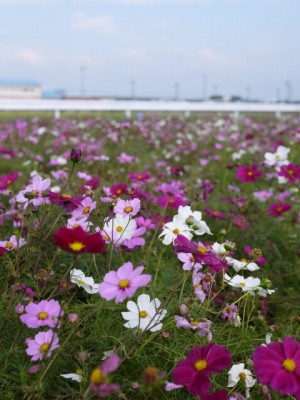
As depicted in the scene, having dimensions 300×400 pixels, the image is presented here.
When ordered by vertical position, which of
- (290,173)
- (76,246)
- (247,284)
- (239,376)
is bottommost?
(239,376)

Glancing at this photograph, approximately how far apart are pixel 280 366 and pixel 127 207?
0.65m

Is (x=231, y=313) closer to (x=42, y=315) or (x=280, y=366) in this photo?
(x=280, y=366)

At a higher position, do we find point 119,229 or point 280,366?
point 119,229

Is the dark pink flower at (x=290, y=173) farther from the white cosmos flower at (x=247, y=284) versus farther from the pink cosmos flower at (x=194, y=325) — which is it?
the pink cosmos flower at (x=194, y=325)

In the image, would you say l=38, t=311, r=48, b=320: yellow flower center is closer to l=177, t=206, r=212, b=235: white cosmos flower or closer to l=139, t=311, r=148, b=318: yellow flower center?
l=139, t=311, r=148, b=318: yellow flower center

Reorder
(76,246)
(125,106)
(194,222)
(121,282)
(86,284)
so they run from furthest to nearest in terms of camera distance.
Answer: (125,106)
(194,222)
(86,284)
(121,282)
(76,246)

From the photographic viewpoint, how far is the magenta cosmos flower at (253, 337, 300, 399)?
3.23 feet

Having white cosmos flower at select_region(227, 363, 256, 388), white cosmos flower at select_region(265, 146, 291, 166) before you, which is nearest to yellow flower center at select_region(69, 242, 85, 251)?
white cosmos flower at select_region(227, 363, 256, 388)

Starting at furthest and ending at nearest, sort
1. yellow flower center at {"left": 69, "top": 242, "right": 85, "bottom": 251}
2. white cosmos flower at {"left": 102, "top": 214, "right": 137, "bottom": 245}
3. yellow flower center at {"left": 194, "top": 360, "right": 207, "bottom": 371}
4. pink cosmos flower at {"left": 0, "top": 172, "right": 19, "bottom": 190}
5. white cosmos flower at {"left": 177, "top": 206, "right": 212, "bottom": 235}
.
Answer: pink cosmos flower at {"left": 0, "top": 172, "right": 19, "bottom": 190} < white cosmos flower at {"left": 177, "top": 206, "right": 212, "bottom": 235} < white cosmos flower at {"left": 102, "top": 214, "right": 137, "bottom": 245} < yellow flower center at {"left": 194, "top": 360, "right": 207, "bottom": 371} < yellow flower center at {"left": 69, "top": 242, "right": 85, "bottom": 251}

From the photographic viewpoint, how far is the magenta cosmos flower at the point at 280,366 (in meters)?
0.99

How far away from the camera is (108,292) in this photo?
1.07 meters

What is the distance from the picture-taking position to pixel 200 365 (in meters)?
1.08

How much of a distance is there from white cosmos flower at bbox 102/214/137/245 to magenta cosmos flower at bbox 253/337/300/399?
1.67 feet

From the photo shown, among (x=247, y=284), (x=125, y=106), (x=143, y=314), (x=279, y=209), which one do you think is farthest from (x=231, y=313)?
(x=125, y=106)
